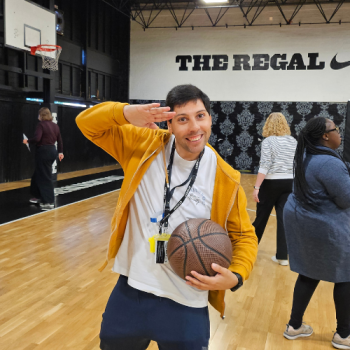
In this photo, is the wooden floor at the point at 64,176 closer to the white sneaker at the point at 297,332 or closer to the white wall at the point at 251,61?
the white wall at the point at 251,61

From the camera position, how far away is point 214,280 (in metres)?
1.45

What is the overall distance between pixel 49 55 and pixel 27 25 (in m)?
0.83

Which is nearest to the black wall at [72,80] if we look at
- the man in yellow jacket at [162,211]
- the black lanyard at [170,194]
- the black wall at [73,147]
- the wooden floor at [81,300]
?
the black wall at [73,147]

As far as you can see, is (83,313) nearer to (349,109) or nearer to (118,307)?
(118,307)

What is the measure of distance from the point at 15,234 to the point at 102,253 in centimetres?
→ 141

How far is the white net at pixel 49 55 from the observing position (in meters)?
8.88

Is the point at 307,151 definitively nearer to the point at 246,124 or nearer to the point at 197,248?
the point at 197,248

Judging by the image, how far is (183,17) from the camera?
14047 mm

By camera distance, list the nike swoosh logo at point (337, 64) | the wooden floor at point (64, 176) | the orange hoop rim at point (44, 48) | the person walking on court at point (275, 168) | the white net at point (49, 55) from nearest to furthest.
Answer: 1. the person walking on court at point (275, 168)
2. the orange hoop rim at point (44, 48)
3. the white net at point (49, 55)
4. the wooden floor at point (64, 176)
5. the nike swoosh logo at point (337, 64)

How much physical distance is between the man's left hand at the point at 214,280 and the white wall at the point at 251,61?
12.9 m

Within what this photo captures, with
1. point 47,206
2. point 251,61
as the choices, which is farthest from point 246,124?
point 47,206

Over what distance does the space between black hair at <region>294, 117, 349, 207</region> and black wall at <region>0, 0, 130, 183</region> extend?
779 centimetres

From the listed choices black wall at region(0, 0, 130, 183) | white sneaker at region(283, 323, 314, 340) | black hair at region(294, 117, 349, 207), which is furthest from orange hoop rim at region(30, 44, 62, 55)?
white sneaker at region(283, 323, 314, 340)

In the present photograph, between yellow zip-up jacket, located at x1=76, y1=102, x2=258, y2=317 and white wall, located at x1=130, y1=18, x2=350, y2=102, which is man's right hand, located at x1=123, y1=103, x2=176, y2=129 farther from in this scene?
white wall, located at x1=130, y1=18, x2=350, y2=102
